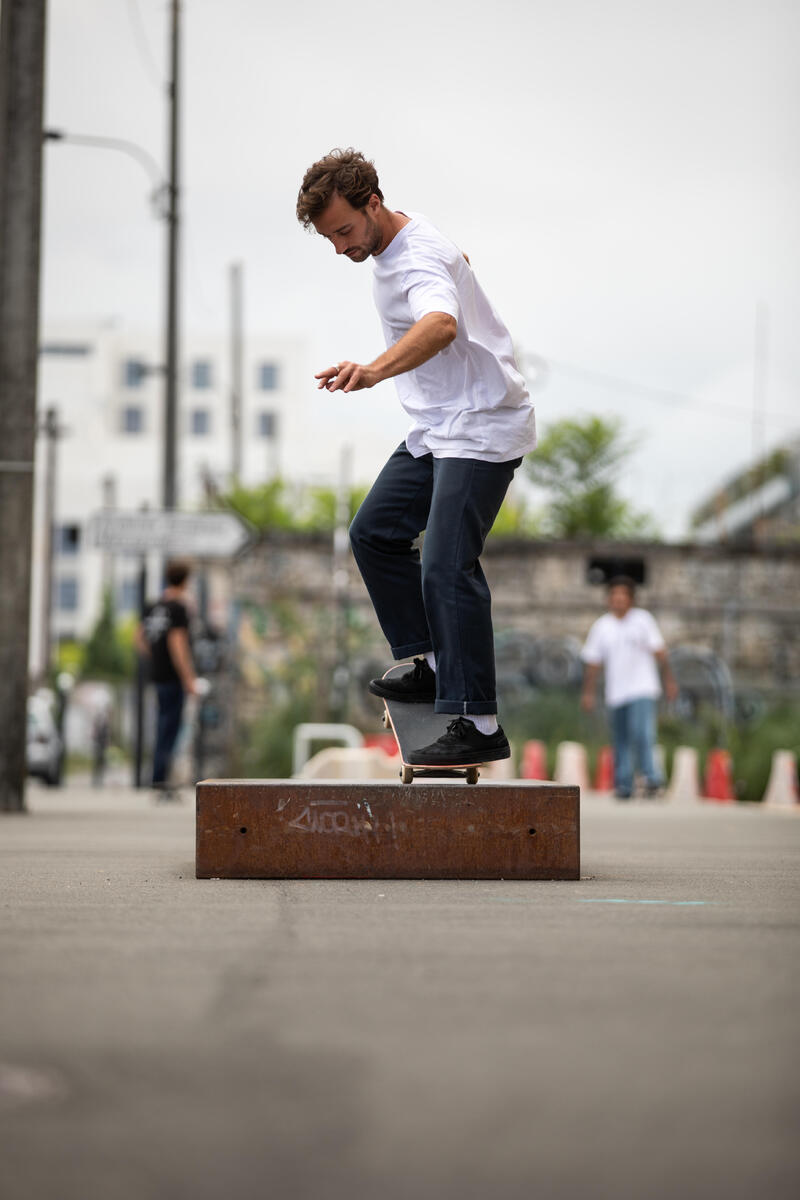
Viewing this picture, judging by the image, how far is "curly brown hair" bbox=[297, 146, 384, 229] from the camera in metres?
4.33

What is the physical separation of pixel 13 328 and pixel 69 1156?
7.80 m

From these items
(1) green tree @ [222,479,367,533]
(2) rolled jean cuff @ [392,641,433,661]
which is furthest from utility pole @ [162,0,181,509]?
(1) green tree @ [222,479,367,533]

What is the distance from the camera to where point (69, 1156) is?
1.56 meters

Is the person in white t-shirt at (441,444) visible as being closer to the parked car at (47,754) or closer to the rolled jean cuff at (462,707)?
the rolled jean cuff at (462,707)

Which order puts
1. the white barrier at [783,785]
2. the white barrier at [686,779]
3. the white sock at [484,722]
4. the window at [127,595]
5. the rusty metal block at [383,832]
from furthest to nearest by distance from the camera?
the window at [127,595]
the white barrier at [686,779]
the white barrier at [783,785]
the white sock at [484,722]
the rusty metal block at [383,832]

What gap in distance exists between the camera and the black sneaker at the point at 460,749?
14.1ft

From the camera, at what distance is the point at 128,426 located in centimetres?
8394

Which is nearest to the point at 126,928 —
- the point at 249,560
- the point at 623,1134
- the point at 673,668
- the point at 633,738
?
the point at 623,1134

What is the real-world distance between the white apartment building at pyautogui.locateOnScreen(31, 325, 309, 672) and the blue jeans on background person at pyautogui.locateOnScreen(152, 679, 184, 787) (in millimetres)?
54039

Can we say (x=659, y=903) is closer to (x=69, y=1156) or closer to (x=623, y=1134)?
(x=623, y=1134)

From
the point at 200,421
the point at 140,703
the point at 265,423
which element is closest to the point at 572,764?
the point at 140,703

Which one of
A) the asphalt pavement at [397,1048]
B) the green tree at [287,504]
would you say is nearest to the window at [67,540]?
the green tree at [287,504]

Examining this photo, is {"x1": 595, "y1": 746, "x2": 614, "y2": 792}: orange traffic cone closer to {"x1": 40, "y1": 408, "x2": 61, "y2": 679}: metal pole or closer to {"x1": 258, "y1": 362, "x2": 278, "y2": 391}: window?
{"x1": 40, "y1": 408, "x2": 61, "y2": 679}: metal pole

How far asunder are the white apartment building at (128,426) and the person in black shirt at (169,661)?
5404 cm
